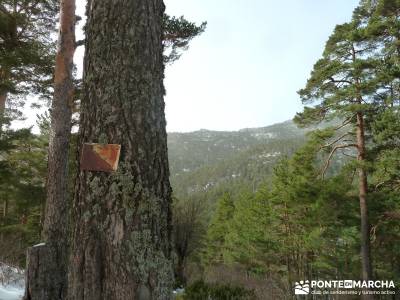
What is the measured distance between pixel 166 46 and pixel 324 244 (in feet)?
49.0

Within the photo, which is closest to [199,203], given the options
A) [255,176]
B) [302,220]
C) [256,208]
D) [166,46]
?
[302,220]

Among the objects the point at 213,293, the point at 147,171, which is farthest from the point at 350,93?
the point at 147,171

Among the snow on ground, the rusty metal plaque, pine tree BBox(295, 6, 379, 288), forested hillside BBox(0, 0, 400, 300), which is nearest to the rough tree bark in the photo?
forested hillside BBox(0, 0, 400, 300)

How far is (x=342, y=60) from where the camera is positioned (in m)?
13.6

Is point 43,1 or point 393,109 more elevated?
point 43,1

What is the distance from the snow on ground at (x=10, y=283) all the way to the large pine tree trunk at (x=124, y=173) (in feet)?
15.5

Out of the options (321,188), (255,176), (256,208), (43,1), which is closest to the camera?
(43,1)

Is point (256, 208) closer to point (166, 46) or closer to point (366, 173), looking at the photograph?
point (366, 173)

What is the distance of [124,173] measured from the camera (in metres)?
1.64
